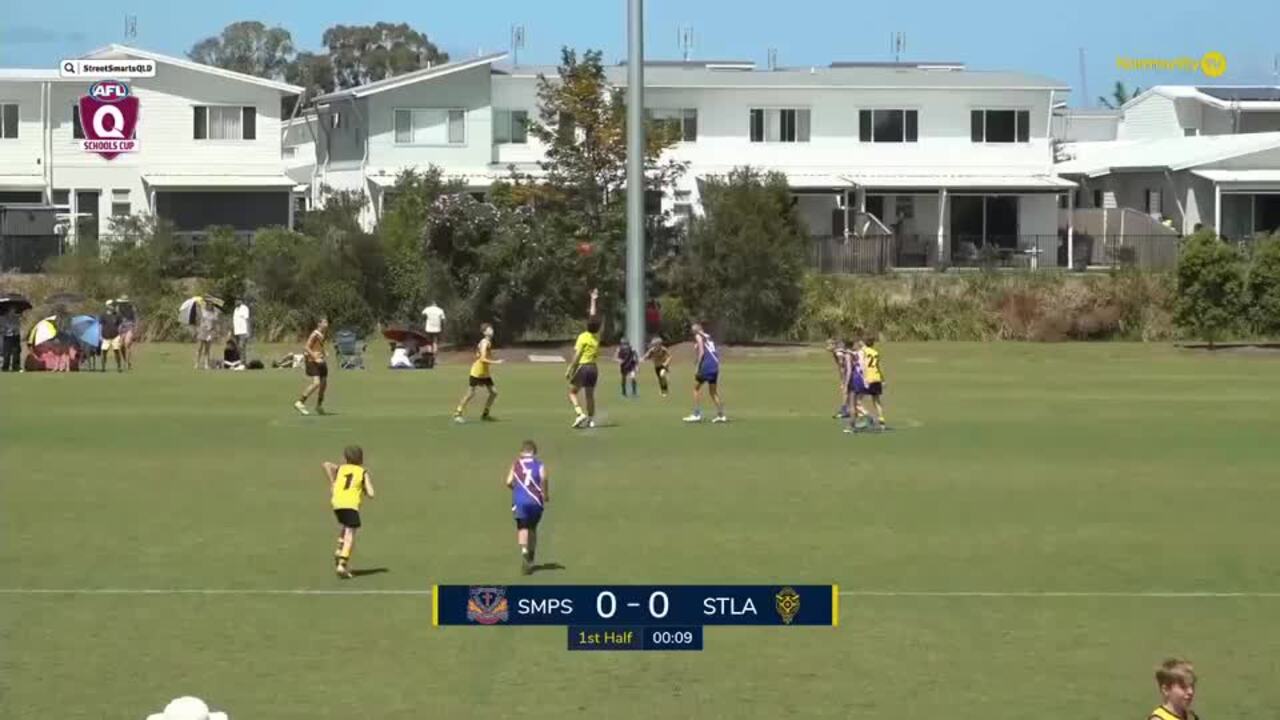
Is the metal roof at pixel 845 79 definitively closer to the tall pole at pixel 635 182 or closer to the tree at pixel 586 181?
the tree at pixel 586 181

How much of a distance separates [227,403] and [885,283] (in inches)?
1092

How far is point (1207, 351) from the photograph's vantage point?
184ft

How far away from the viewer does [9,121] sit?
76.6 meters

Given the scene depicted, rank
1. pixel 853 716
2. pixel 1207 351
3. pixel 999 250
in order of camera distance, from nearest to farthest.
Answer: pixel 853 716
pixel 1207 351
pixel 999 250

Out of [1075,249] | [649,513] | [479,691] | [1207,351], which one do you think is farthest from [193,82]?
[479,691]

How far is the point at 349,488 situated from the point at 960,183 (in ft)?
188

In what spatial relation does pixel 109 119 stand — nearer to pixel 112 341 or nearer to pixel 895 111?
pixel 895 111

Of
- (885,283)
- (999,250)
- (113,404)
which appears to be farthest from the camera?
(999,250)

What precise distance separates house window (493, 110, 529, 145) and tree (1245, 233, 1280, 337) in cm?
3037

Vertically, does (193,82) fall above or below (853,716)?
above

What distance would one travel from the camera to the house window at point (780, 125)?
251ft

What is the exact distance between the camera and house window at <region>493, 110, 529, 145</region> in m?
76.6

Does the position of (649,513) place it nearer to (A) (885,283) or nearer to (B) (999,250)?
(A) (885,283)

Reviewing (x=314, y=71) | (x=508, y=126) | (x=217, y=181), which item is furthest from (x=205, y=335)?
(x=314, y=71)
